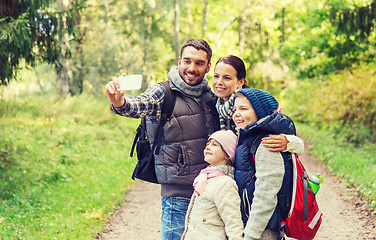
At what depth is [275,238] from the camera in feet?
9.22

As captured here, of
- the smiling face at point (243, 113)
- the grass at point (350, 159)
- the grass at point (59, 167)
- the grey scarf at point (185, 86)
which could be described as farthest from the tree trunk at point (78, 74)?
the smiling face at point (243, 113)

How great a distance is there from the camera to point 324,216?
7.48 m

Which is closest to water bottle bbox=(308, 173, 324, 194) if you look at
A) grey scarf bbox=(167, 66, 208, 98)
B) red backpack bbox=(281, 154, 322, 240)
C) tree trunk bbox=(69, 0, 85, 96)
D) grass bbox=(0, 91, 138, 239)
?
red backpack bbox=(281, 154, 322, 240)

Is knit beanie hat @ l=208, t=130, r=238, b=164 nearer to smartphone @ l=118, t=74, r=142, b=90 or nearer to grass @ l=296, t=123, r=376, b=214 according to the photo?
smartphone @ l=118, t=74, r=142, b=90

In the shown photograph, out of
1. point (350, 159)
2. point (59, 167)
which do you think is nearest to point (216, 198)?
point (59, 167)

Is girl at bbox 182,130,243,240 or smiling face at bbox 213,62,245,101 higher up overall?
smiling face at bbox 213,62,245,101

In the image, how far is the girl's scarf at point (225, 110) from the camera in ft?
10.7

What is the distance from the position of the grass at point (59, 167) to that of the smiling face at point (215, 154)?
354 cm

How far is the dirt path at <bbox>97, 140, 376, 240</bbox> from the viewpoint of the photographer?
21.5 ft

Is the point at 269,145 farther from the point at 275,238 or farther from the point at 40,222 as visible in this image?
the point at 40,222

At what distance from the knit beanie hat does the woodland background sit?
368cm

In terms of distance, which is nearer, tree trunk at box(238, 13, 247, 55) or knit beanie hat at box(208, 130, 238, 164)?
knit beanie hat at box(208, 130, 238, 164)

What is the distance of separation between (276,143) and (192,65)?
1.02 meters

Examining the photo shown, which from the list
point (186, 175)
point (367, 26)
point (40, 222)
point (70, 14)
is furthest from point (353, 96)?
point (186, 175)
